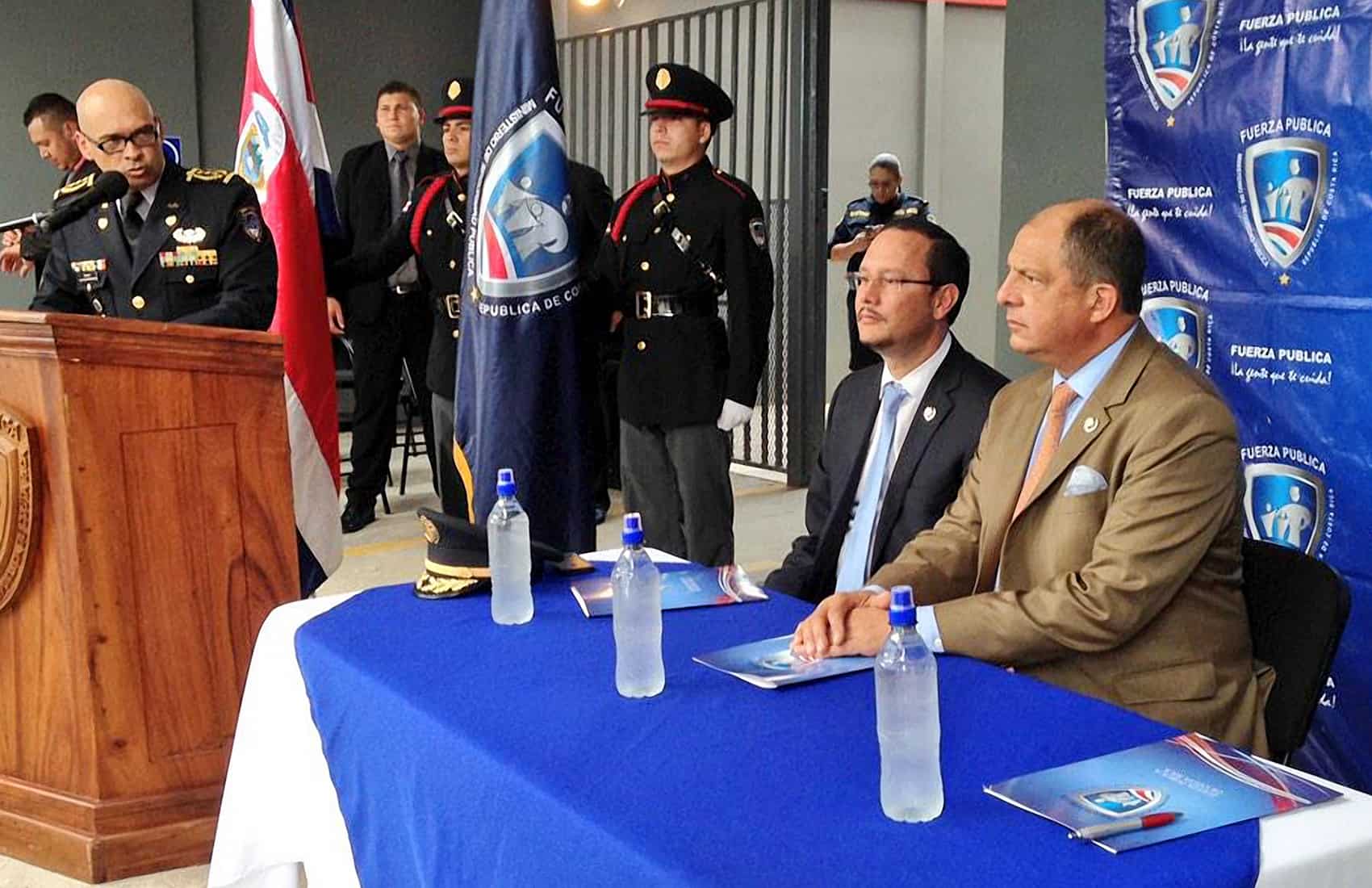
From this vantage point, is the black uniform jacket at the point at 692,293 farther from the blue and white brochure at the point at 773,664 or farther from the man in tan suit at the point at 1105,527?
the blue and white brochure at the point at 773,664

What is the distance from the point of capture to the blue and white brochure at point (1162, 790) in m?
1.21

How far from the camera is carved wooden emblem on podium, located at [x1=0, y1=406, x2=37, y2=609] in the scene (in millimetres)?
2471

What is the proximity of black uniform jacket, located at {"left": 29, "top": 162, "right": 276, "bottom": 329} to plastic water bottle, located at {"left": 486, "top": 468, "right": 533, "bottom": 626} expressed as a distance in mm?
1434

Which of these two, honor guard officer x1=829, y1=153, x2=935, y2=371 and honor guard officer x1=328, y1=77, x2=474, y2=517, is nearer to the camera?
honor guard officer x1=328, y1=77, x2=474, y2=517

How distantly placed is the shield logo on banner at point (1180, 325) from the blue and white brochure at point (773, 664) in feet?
5.87

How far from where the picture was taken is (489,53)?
2.89 metres

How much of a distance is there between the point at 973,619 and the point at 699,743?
50 cm

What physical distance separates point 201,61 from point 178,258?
5067 mm

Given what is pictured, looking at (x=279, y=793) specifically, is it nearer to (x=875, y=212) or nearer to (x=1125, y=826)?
(x=1125, y=826)

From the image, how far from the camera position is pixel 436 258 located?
475cm

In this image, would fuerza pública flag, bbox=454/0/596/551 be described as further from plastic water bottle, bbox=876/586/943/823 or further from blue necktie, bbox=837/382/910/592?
plastic water bottle, bbox=876/586/943/823

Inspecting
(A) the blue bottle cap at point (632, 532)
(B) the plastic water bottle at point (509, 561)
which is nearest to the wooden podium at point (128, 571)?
(B) the plastic water bottle at point (509, 561)

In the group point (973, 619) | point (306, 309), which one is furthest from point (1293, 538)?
point (306, 309)

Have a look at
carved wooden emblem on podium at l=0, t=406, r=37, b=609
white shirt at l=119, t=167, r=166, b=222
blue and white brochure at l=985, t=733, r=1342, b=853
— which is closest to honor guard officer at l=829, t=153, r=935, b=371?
white shirt at l=119, t=167, r=166, b=222
